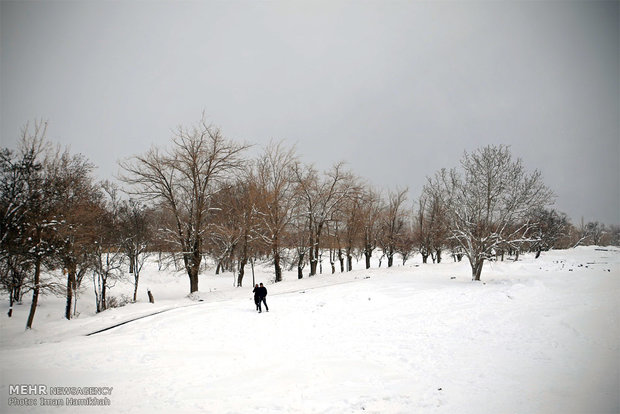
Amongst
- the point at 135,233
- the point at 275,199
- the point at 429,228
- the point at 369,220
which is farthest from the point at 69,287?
the point at 429,228

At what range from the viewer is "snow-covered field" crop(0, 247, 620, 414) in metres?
6.25

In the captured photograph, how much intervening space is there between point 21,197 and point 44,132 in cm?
381

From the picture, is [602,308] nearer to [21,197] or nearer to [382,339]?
[382,339]

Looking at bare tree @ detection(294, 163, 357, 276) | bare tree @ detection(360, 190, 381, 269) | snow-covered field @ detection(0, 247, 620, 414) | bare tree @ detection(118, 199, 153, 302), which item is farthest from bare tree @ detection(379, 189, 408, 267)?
bare tree @ detection(118, 199, 153, 302)

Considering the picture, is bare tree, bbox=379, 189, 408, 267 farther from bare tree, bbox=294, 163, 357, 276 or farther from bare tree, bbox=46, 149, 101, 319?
bare tree, bbox=46, 149, 101, 319

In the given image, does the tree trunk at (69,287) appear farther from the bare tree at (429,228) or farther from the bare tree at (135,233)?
the bare tree at (429,228)

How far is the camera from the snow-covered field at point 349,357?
6.25 m

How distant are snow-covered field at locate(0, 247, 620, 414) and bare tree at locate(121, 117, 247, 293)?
256 inches

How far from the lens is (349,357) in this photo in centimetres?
859

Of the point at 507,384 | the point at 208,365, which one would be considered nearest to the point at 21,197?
the point at 208,365

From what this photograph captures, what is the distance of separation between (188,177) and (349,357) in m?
17.8

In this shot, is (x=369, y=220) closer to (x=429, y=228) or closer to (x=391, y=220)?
(x=391, y=220)

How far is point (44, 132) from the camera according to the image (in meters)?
14.4

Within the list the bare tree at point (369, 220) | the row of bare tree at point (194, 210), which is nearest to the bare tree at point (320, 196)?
the row of bare tree at point (194, 210)
